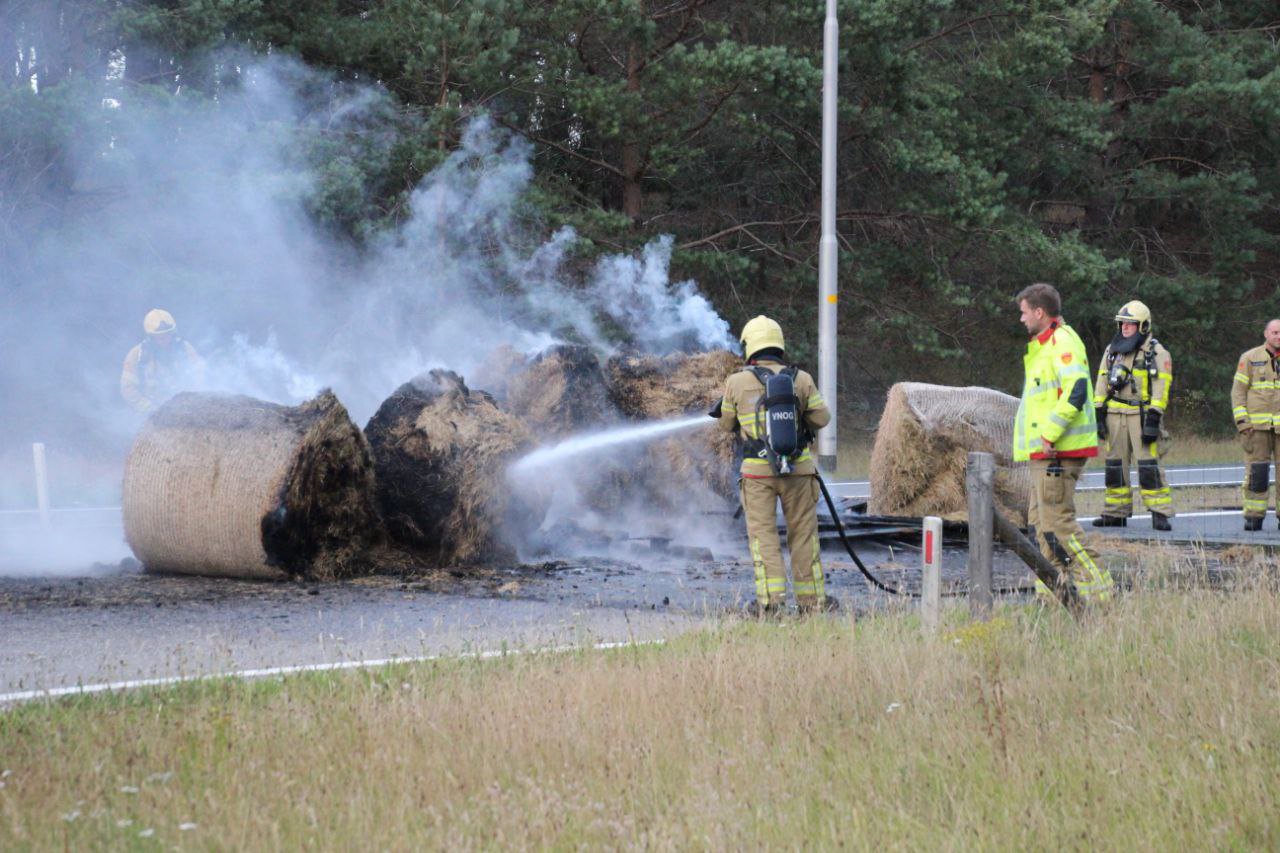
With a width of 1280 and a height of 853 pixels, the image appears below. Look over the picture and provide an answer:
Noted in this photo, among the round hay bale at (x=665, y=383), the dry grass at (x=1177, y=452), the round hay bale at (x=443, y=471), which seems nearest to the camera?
the round hay bale at (x=443, y=471)

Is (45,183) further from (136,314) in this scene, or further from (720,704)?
(720,704)

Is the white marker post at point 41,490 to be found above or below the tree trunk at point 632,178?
below

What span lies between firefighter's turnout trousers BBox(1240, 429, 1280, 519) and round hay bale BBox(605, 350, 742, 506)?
4.95 metres

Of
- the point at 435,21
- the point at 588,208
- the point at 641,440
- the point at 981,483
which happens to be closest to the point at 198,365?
the point at 641,440

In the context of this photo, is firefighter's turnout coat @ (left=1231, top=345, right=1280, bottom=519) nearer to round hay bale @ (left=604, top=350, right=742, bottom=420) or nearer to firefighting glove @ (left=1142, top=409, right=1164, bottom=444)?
firefighting glove @ (left=1142, top=409, right=1164, bottom=444)

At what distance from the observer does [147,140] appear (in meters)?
20.7

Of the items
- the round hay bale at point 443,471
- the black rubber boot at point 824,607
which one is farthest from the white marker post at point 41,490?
the black rubber boot at point 824,607

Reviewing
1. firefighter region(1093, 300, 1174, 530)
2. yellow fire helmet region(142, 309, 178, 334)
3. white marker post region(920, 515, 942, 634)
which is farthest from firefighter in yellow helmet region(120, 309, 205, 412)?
firefighter region(1093, 300, 1174, 530)

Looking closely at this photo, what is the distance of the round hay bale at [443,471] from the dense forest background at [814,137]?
10.0 metres

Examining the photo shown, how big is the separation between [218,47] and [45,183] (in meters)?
3.25

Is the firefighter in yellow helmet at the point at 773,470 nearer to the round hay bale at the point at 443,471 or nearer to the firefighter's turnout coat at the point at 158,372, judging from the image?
the round hay bale at the point at 443,471

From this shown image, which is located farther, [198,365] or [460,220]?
[460,220]

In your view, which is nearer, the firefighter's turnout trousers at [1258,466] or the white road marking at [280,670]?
the white road marking at [280,670]

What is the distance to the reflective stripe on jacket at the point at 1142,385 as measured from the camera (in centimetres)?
1411
